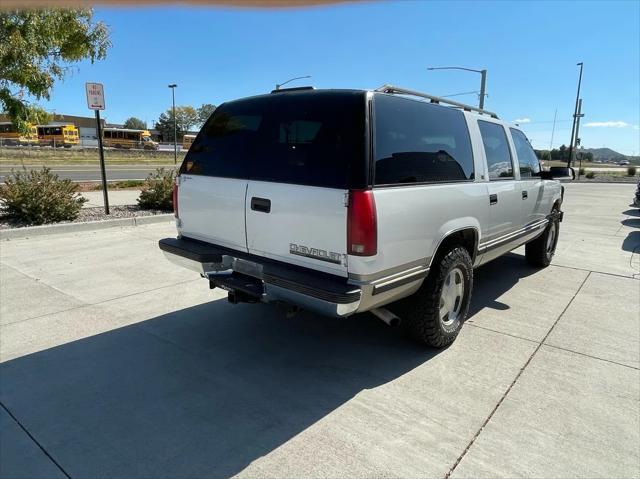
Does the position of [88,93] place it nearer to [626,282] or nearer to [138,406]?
[138,406]

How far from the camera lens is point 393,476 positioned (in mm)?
2330

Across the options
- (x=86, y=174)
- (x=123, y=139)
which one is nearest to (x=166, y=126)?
(x=123, y=139)

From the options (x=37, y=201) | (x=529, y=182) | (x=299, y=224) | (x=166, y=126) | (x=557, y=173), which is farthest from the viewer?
(x=166, y=126)

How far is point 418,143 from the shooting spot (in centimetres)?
332

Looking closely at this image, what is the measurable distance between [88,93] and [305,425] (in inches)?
330

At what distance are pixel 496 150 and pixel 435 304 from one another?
1999mm

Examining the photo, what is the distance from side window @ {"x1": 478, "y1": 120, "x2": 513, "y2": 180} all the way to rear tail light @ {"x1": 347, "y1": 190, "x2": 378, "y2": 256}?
2082mm

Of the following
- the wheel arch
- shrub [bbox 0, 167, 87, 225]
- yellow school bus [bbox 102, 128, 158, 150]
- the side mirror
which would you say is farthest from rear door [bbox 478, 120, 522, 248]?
yellow school bus [bbox 102, 128, 158, 150]

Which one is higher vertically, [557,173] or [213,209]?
[557,173]

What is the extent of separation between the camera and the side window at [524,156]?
5203mm

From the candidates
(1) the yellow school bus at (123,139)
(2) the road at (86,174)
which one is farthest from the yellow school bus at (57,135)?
(2) the road at (86,174)

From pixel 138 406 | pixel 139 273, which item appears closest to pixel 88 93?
pixel 139 273

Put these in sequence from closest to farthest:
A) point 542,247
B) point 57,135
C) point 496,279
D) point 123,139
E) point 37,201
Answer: point 496,279
point 542,247
point 37,201
point 57,135
point 123,139

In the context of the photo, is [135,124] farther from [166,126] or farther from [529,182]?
[529,182]
